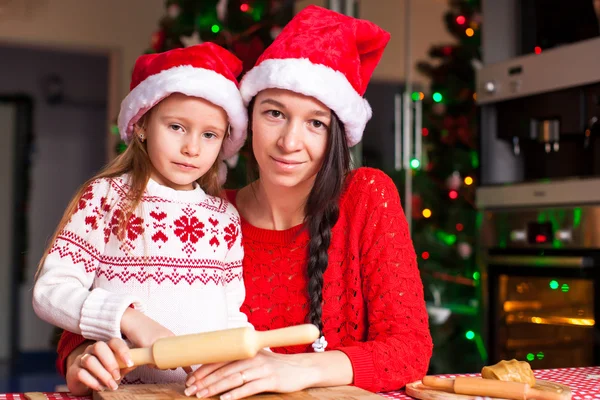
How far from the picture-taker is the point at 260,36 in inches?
138

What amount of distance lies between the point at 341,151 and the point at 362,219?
0.49ft

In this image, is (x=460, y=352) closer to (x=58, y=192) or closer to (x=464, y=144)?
(x=464, y=144)

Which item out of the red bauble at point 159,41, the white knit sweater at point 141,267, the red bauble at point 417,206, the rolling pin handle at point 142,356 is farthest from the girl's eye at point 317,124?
the red bauble at point 159,41

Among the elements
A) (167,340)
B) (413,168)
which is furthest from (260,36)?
(167,340)

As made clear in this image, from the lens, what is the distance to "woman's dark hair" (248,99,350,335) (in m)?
1.52

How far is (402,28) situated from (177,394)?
2.66 metres

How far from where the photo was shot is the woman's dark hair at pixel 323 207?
152 centimetres

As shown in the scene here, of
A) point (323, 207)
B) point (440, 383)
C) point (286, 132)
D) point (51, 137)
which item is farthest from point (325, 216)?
point (51, 137)

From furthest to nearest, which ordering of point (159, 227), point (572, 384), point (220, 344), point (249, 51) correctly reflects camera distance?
point (249, 51) → point (159, 227) → point (572, 384) → point (220, 344)

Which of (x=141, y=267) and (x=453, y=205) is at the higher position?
(x=453, y=205)

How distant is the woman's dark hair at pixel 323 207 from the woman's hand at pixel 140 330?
48cm

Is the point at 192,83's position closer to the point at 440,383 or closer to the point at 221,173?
the point at 221,173

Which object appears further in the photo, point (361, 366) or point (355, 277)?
point (355, 277)

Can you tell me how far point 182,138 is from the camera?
138cm
